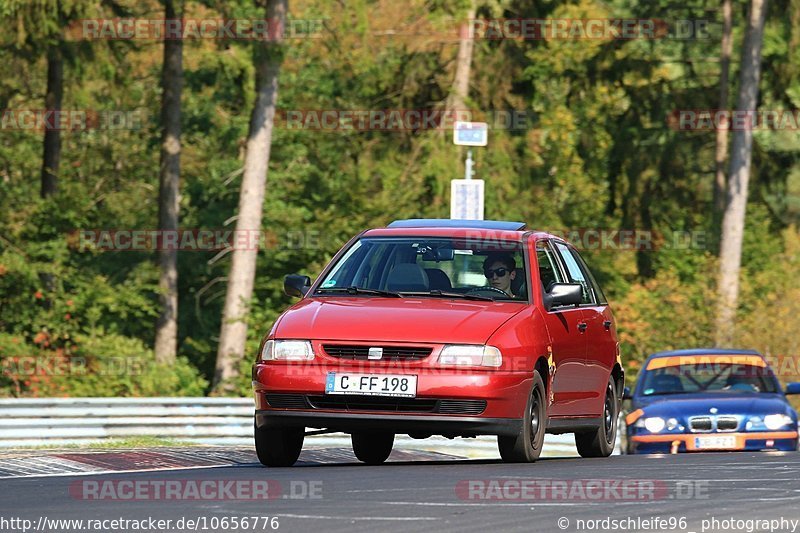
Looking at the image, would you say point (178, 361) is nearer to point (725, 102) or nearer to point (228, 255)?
point (228, 255)

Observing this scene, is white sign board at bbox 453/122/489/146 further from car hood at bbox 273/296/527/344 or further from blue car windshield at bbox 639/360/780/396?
car hood at bbox 273/296/527/344

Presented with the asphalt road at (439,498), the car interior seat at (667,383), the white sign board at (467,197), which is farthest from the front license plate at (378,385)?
the white sign board at (467,197)

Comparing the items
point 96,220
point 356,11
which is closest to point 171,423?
point 96,220

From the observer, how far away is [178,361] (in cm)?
3628

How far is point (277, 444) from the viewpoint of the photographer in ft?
42.7

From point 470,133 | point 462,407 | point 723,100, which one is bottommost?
point 723,100

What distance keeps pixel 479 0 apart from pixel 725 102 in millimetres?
8118

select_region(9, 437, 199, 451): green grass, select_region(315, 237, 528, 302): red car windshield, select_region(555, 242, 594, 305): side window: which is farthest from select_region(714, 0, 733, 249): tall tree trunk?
select_region(315, 237, 528, 302): red car windshield

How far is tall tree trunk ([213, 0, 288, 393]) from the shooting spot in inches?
1337

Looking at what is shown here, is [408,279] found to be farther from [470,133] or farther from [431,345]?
[470,133]

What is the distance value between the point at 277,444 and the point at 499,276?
7.01 ft

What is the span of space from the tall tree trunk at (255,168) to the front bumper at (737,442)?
16.8 metres

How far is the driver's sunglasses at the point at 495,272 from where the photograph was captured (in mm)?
13617

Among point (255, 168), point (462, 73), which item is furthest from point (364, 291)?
point (462, 73)
